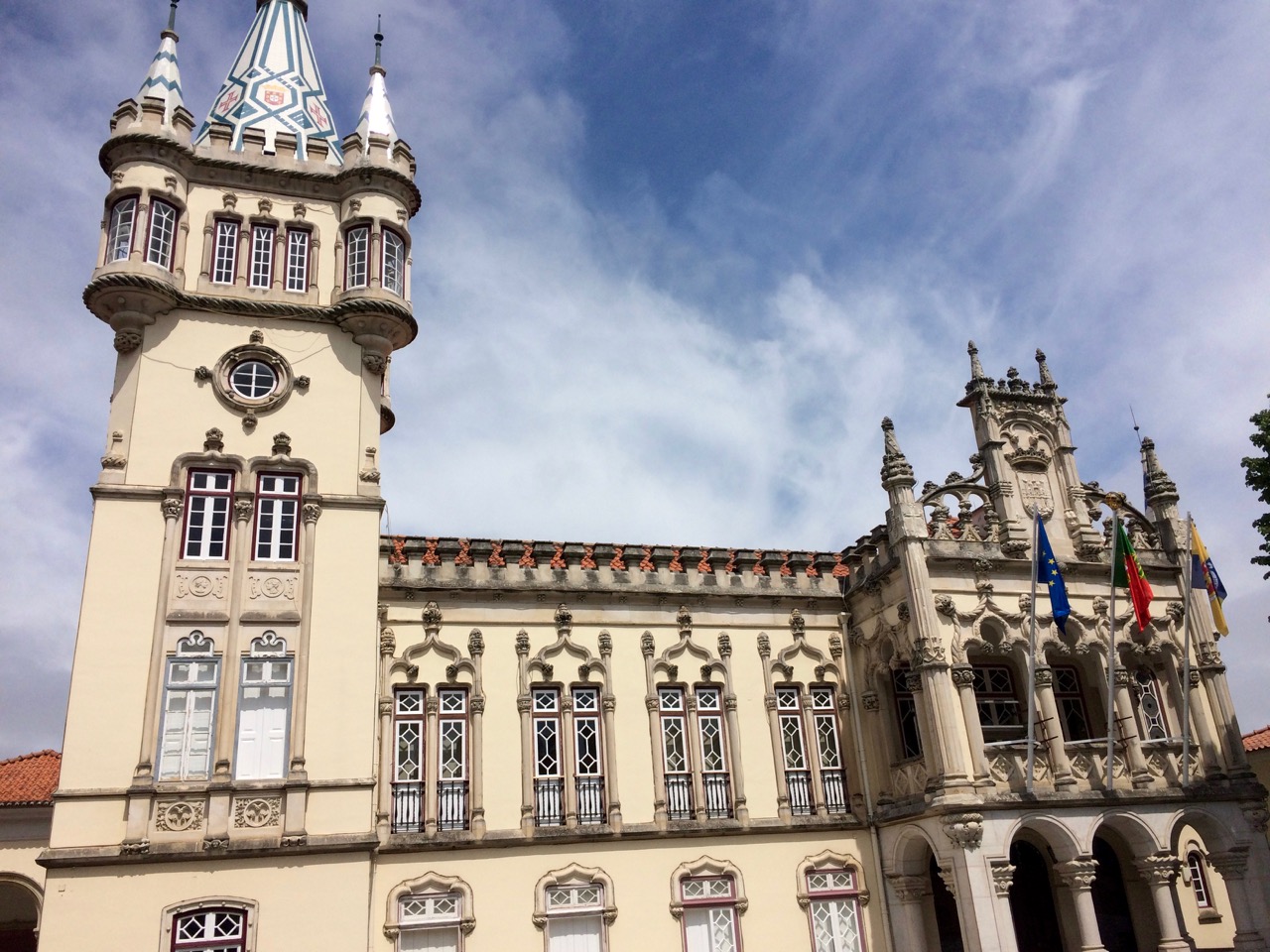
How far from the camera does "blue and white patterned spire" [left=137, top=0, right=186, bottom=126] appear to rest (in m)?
21.5

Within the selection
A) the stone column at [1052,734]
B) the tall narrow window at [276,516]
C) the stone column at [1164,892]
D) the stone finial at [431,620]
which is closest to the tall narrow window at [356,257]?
the tall narrow window at [276,516]

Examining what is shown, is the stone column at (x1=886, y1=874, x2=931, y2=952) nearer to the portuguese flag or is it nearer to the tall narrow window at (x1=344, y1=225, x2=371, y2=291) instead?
the portuguese flag

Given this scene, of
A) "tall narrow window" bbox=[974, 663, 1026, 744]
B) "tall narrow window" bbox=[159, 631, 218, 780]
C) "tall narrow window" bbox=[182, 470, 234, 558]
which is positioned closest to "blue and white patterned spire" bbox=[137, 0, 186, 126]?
"tall narrow window" bbox=[182, 470, 234, 558]

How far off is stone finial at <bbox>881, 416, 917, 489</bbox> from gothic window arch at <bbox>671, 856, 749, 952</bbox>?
9117mm

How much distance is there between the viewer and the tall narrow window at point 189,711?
→ 57.5 ft

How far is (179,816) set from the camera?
56.0 ft

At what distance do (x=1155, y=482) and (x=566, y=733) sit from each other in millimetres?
15956

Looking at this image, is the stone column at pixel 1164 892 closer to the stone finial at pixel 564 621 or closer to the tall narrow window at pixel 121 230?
the stone finial at pixel 564 621

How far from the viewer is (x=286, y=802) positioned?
17.5 meters

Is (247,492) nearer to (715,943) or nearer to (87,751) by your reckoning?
(87,751)

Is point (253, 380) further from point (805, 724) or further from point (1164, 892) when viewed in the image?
point (1164, 892)

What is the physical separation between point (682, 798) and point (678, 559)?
5.45 meters

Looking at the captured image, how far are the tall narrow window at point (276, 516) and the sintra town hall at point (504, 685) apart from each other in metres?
0.06

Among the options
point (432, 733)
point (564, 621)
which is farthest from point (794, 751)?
point (432, 733)
